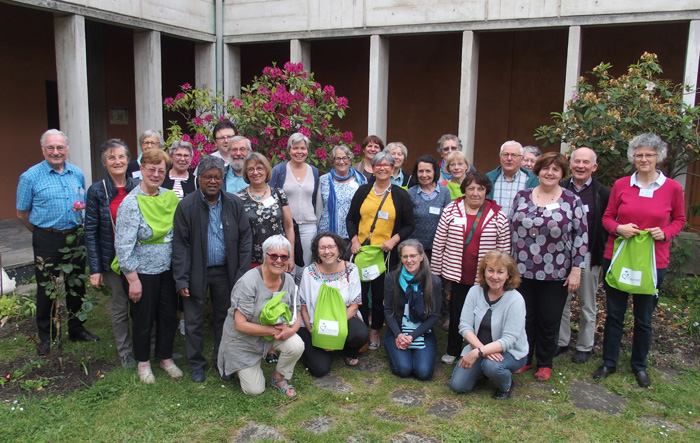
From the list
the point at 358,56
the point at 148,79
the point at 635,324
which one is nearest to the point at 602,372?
the point at 635,324

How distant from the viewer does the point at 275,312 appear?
13.3 ft

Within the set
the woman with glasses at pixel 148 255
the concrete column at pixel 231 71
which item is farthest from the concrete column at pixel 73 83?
the woman with glasses at pixel 148 255

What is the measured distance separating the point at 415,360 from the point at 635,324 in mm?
1792

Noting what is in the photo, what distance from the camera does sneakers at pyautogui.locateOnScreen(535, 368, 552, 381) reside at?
448 cm

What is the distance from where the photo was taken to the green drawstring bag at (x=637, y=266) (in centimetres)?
422

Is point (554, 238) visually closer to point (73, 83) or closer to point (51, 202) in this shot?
point (51, 202)

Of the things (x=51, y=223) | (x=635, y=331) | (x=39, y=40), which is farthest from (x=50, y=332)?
(x=39, y=40)

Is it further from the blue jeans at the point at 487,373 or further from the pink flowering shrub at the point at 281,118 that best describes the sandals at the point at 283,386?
the pink flowering shrub at the point at 281,118

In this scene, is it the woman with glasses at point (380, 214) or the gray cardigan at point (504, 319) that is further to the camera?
the woman with glasses at point (380, 214)

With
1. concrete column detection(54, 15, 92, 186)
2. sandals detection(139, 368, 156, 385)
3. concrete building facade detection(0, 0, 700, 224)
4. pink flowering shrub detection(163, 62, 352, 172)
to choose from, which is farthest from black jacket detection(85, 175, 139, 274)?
concrete building facade detection(0, 0, 700, 224)

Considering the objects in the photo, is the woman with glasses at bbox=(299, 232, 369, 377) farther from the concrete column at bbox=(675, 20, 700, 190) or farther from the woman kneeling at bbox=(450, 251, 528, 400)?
the concrete column at bbox=(675, 20, 700, 190)

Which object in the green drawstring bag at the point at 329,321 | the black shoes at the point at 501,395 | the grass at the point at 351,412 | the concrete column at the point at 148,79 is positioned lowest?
the grass at the point at 351,412

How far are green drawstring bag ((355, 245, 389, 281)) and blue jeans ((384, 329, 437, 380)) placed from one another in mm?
640

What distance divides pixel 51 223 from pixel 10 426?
1653 mm
